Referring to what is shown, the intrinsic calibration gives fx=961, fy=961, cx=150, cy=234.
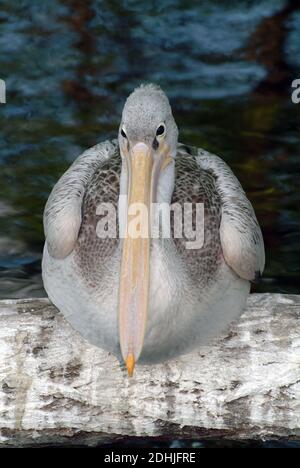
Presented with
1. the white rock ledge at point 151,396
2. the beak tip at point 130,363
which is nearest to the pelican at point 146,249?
the beak tip at point 130,363

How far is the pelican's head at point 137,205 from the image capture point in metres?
4.31

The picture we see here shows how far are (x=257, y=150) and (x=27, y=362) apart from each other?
394 centimetres

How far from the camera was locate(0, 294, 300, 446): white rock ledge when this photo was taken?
4633 millimetres

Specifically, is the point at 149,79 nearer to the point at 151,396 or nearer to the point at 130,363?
the point at 151,396

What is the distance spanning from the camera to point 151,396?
15.2 feet

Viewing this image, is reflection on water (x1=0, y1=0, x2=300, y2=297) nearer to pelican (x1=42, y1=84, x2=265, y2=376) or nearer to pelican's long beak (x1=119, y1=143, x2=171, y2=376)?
pelican (x1=42, y1=84, x2=265, y2=376)

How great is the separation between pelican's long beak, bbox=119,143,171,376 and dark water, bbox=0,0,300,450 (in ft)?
9.34

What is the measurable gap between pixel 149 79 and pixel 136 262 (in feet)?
16.1

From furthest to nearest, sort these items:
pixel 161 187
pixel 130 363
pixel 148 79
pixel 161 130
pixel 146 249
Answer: pixel 148 79 < pixel 161 187 < pixel 161 130 < pixel 146 249 < pixel 130 363

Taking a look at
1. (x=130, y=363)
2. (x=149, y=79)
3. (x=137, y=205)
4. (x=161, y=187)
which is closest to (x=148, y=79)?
(x=149, y=79)

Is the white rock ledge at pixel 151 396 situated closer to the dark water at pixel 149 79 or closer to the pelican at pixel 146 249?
the pelican at pixel 146 249

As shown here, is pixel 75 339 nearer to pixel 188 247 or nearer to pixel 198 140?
pixel 188 247

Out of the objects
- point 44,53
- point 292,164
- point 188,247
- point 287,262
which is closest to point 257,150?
point 292,164

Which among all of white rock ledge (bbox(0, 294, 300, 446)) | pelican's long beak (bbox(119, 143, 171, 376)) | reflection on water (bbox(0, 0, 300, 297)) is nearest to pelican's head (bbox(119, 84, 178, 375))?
pelican's long beak (bbox(119, 143, 171, 376))
